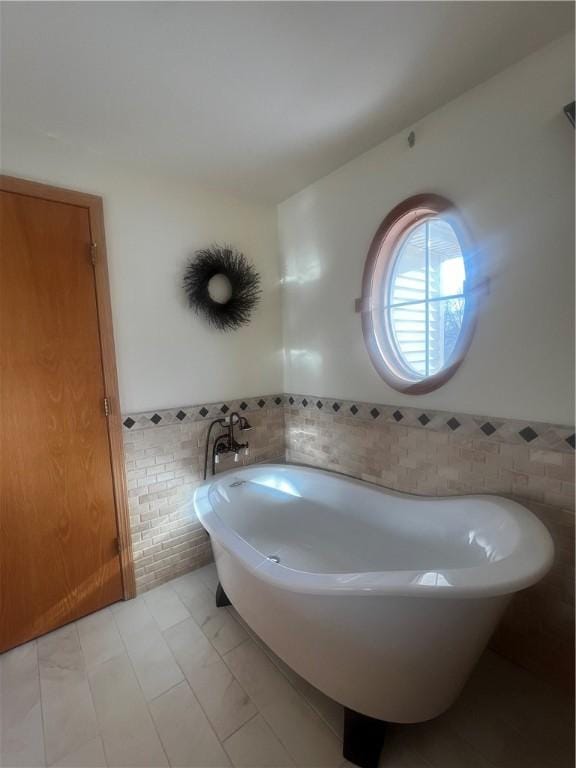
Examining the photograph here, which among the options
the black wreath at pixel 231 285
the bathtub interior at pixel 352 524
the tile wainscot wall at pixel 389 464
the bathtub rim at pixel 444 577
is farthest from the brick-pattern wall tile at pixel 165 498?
the bathtub rim at pixel 444 577

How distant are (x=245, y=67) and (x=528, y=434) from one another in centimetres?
174

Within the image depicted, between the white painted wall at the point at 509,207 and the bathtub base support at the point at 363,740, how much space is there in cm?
121

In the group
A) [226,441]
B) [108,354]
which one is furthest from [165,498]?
[108,354]

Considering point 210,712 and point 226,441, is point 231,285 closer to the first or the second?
point 226,441

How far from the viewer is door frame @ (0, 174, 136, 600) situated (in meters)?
1.61

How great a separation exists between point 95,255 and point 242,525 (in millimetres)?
1656

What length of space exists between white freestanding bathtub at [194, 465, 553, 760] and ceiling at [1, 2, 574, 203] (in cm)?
167

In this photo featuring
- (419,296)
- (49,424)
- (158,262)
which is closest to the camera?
(49,424)

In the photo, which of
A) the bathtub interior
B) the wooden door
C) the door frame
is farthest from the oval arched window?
the wooden door

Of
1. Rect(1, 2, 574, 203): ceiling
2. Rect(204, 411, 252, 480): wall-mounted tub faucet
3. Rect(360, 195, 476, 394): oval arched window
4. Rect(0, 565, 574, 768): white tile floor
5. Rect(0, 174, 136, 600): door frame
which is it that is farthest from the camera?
Rect(204, 411, 252, 480): wall-mounted tub faucet

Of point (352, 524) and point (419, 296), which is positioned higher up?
point (419, 296)

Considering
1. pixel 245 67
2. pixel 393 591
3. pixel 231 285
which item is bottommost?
pixel 393 591

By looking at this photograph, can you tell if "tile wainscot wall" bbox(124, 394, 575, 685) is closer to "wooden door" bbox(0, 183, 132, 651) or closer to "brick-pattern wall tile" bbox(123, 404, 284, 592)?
"brick-pattern wall tile" bbox(123, 404, 284, 592)

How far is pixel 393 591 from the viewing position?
90 centimetres
